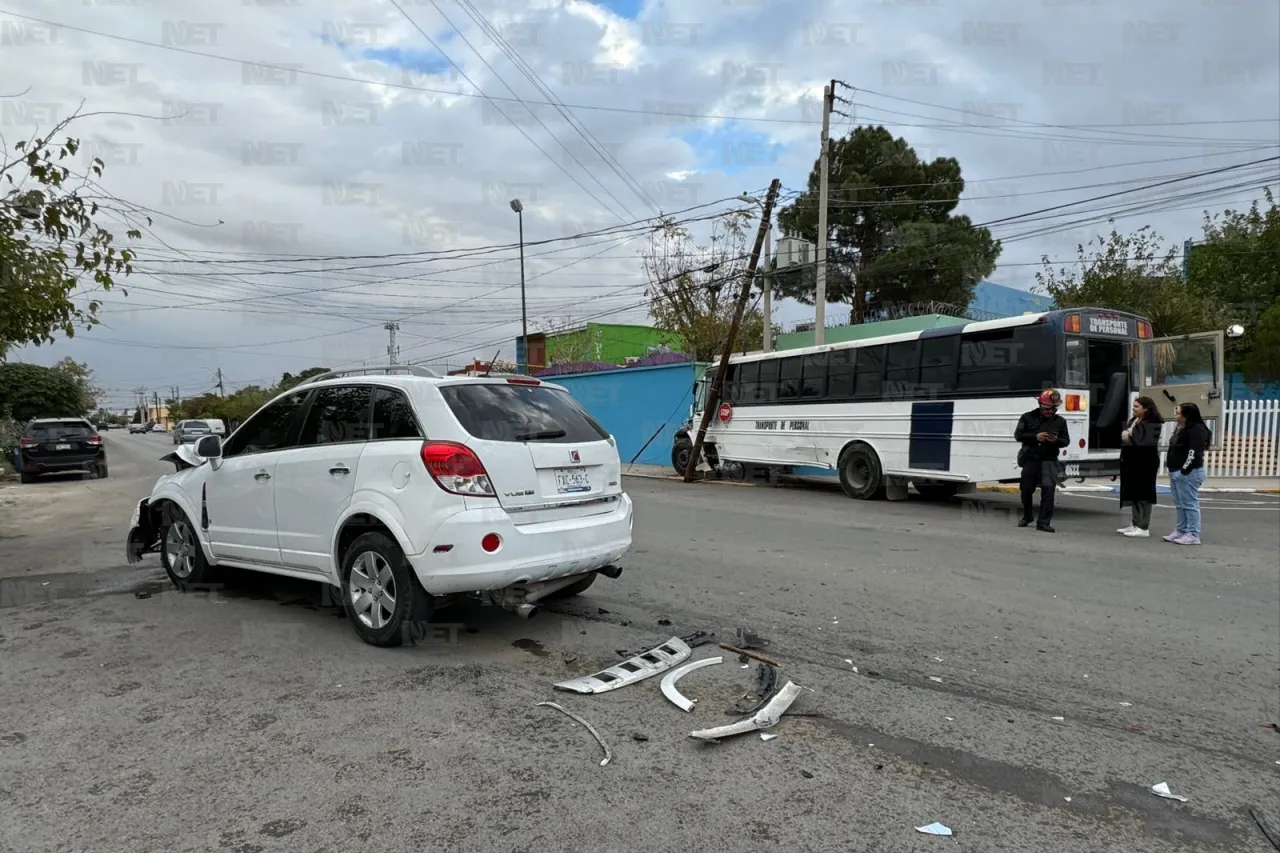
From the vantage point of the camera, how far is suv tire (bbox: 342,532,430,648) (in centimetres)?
449

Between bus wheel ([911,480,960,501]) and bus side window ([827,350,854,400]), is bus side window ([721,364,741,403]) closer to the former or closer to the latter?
bus side window ([827,350,854,400])

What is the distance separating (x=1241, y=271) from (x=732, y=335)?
817 inches

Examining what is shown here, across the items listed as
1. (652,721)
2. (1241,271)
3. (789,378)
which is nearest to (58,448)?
(789,378)

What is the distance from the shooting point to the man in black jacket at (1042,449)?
977 cm

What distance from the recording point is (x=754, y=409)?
16.6 meters

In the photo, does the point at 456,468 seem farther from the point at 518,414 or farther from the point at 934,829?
A: the point at 934,829

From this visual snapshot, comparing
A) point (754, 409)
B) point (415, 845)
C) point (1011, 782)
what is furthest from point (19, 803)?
point (754, 409)

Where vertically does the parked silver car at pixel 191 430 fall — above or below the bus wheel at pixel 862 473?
below

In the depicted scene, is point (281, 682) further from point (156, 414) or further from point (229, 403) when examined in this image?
point (156, 414)

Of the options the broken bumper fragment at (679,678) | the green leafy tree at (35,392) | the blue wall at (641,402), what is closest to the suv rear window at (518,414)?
the broken bumper fragment at (679,678)

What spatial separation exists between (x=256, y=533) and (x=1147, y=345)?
1214cm

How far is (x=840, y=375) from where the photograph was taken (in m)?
14.4

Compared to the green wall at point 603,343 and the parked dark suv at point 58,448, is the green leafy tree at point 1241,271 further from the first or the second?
the parked dark suv at point 58,448

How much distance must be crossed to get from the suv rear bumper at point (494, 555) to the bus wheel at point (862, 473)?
9.87 m
